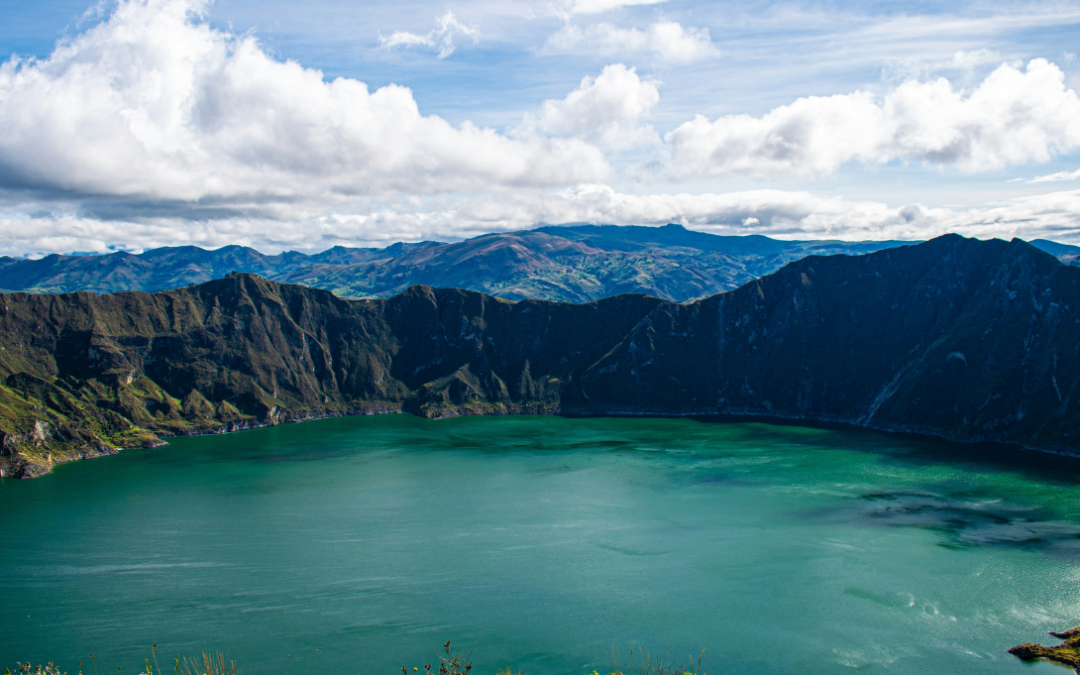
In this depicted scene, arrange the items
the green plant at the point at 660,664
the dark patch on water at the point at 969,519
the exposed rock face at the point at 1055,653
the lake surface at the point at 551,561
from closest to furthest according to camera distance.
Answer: the green plant at the point at 660,664
the exposed rock face at the point at 1055,653
the lake surface at the point at 551,561
the dark patch on water at the point at 969,519

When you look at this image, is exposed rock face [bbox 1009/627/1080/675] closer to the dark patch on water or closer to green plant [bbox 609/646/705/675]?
the dark patch on water

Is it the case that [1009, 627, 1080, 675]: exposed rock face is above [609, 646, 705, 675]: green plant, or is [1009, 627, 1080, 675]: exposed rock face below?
above

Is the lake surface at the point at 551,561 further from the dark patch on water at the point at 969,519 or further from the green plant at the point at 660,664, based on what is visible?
the green plant at the point at 660,664

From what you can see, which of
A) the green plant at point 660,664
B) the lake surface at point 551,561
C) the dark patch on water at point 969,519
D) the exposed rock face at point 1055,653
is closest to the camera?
the green plant at point 660,664

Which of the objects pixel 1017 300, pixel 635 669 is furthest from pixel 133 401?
pixel 1017 300

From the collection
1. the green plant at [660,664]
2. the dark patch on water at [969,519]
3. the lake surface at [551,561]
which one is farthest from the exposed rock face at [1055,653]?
the green plant at [660,664]

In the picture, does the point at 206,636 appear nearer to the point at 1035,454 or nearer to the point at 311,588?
the point at 311,588

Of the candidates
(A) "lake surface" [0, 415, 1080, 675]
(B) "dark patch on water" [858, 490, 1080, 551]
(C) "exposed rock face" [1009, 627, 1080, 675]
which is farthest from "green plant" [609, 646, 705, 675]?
(B) "dark patch on water" [858, 490, 1080, 551]

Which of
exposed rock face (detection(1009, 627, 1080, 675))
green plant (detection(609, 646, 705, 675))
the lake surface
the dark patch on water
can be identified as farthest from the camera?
the dark patch on water

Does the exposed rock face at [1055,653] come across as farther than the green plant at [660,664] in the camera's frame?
Yes

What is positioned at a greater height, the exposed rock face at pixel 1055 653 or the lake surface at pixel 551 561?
the exposed rock face at pixel 1055 653
